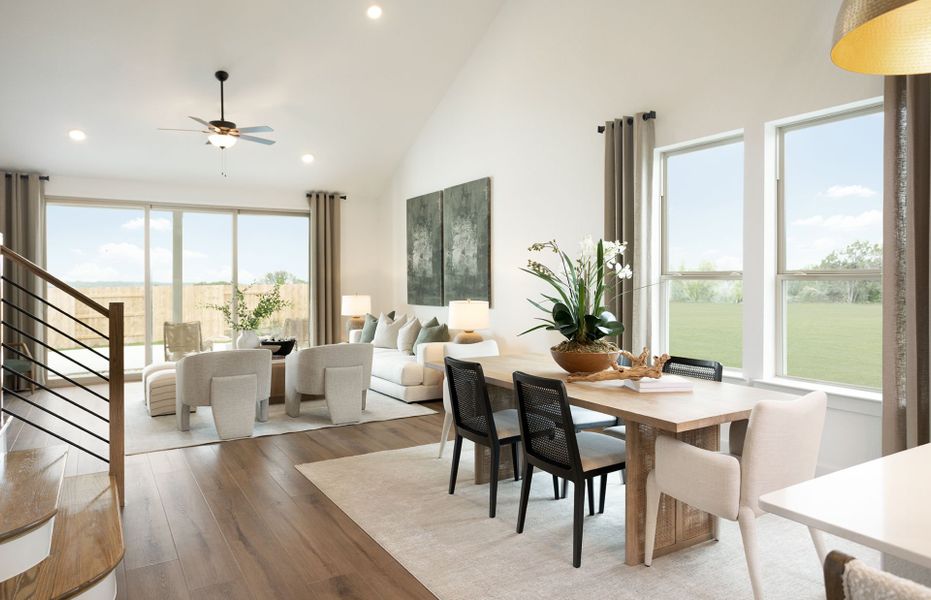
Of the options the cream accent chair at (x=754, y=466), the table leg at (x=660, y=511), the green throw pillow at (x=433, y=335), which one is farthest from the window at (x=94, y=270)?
the cream accent chair at (x=754, y=466)

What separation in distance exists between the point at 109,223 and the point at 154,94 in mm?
2364

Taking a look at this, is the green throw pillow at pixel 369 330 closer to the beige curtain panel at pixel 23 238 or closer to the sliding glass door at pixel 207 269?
the sliding glass door at pixel 207 269

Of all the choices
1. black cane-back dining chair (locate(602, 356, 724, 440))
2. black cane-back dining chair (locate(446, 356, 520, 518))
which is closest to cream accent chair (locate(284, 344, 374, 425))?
black cane-back dining chair (locate(446, 356, 520, 518))

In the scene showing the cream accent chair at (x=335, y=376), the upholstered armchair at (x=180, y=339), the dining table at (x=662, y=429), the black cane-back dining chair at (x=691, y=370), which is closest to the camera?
the dining table at (x=662, y=429)

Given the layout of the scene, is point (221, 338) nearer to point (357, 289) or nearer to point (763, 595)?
point (357, 289)

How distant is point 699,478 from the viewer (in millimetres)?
2428

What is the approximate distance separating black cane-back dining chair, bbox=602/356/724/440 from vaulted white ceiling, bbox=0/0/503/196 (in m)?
4.51

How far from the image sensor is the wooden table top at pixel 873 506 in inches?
42.6

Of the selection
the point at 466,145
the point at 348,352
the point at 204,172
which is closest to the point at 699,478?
the point at 348,352

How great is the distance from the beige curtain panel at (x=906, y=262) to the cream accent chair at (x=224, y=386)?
434 centimetres

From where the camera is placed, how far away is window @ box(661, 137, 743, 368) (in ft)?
14.7

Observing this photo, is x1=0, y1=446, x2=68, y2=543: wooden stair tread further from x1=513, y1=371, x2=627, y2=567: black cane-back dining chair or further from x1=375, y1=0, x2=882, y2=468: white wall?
x1=375, y1=0, x2=882, y2=468: white wall

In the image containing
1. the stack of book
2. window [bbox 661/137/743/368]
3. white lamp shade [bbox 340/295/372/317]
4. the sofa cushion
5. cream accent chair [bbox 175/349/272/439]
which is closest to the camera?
the stack of book

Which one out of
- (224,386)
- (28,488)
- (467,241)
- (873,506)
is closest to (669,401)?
(873,506)
